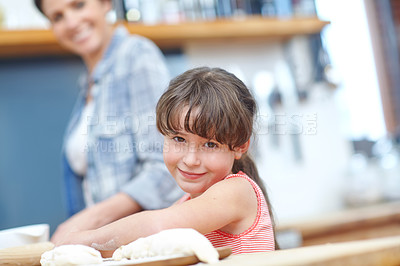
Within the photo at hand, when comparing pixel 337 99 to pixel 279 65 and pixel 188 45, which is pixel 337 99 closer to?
pixel 279 65

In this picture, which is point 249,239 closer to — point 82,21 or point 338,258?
point 338,258

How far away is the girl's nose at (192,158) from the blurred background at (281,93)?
1.08 m

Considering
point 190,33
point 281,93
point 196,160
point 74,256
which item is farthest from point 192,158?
point 281,93

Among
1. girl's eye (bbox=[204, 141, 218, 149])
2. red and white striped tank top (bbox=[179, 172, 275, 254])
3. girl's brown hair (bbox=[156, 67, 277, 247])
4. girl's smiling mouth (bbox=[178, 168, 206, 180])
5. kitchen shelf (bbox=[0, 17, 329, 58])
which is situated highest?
kitchen shelf (bbox=[0, 17, 329, 58])

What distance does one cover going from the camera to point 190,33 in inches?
80.5

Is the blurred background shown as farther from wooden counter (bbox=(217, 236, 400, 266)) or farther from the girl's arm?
wooden counter (bbox=(217, 236, 400, 266))

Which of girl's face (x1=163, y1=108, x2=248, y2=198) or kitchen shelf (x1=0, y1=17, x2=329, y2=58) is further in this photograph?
kitchen shelf (x1=0, y1=17, x2=329, y2=58)

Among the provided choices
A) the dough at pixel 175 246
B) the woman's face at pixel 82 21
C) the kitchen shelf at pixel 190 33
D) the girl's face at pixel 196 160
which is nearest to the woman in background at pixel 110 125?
the woman's face at pixel 82 21

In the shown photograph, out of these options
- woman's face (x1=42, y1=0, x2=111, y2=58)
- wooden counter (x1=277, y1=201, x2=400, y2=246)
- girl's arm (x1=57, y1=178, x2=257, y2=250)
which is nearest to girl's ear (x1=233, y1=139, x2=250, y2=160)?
girl's arm (x1=57, y1=178, x2=257, y2=250)

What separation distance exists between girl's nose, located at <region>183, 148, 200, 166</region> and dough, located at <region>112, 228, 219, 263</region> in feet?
0.60

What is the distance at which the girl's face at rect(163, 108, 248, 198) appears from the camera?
26.7 inches

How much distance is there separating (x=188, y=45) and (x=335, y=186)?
3.51 feet

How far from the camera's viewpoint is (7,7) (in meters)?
2.01

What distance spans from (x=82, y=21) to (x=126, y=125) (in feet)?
1.32
